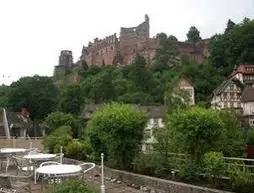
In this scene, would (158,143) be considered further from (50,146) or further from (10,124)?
(10,124)

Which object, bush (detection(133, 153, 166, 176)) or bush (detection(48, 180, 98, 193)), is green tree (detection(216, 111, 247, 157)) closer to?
bush (detection(133, 153, 166, 176))

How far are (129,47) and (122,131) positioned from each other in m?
101

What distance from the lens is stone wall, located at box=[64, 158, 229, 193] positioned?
9.23 meters

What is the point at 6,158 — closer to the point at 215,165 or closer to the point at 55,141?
the point at 55,141

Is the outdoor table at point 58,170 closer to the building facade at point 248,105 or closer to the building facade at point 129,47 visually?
the building facade at point 248,105

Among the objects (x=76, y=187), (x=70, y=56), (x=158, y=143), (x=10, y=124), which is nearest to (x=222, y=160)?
(x=158, y=143)

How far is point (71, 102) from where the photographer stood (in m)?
59.8

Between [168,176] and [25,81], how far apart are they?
57.8 meters

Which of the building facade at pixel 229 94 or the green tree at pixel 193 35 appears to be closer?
the building facade at pixel 229 94

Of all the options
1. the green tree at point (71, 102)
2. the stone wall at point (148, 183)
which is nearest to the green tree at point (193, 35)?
the green tree at point (71, 102)

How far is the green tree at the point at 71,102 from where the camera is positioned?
2336 inches

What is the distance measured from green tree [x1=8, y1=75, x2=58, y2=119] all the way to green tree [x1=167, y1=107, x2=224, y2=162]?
54.1m

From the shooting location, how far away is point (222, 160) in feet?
30.7

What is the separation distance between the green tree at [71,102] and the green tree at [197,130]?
4951 cm
